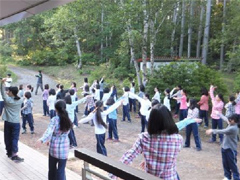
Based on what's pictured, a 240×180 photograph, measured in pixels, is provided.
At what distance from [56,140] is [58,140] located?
0.03 meters

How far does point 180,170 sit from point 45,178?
335 cm

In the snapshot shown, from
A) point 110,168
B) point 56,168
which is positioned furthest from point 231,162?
point 110,168

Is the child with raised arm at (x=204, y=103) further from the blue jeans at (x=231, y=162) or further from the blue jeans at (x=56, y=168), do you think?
the blue jeans at (x=56, y=168)

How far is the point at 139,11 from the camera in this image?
42.7 ft

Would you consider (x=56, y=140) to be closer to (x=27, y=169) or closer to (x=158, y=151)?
(x=27, y=169)

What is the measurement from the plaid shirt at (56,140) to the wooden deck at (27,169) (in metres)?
1.43

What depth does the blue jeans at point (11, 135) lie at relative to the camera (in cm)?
626

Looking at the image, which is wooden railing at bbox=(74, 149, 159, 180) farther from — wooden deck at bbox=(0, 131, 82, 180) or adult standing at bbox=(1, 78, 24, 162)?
adult standing at bbox=(1, 78, 24, 162)

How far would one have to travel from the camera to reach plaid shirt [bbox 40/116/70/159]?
455 centimetres

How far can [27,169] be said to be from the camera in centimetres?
612

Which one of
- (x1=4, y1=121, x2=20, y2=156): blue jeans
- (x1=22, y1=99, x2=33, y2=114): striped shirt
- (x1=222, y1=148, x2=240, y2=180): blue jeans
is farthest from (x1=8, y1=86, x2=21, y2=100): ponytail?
(x1=222, y1=148, x2=240, y2=180): blue jeans

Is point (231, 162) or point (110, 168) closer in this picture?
point (110, 168)

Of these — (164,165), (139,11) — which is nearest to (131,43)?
(139,11)

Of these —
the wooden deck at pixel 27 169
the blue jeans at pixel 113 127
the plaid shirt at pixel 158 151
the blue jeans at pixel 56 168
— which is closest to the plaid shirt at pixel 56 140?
the blue jeans at pixel 56 168
